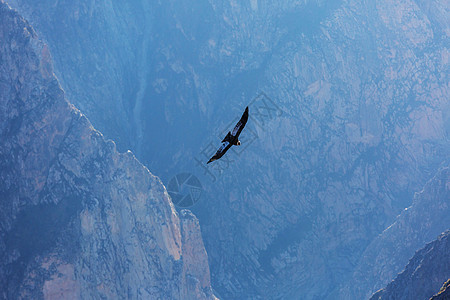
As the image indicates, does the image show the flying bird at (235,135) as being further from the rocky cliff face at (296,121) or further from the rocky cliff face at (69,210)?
the rocky cliff face at (296,121)

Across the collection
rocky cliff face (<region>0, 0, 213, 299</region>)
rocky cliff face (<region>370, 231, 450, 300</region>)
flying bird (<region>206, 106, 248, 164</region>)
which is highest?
rocky cliff face (<region>0, 0, 213, 299</region>)

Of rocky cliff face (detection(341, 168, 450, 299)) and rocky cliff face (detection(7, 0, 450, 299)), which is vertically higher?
rocky cliff face (detection(7, 0, 450, 299))

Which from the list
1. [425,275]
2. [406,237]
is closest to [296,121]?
[406,237]

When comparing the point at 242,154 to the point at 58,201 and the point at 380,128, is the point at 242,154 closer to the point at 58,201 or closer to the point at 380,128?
the point at 380,128

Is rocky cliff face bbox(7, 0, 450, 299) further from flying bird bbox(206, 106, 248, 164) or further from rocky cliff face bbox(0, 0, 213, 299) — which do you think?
flying bird bbox(206, 106, 248, 164)

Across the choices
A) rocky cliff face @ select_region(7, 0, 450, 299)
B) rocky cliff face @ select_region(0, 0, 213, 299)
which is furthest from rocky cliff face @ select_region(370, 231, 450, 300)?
rocky cliff face @ select_region(7, 0, 450, 299)
